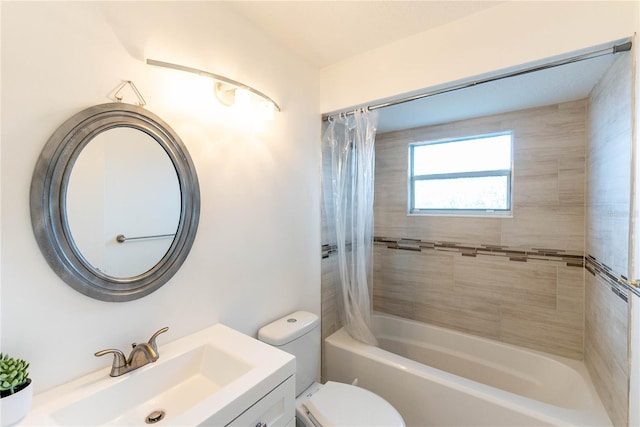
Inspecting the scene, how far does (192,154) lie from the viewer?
4.18ft

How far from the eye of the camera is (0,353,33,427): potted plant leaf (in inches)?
28.2

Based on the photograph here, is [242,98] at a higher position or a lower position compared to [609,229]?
higher

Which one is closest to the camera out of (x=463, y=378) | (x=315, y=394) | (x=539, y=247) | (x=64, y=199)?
(x=64, y=199)

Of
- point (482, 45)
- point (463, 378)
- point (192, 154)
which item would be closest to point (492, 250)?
point (463, 378)

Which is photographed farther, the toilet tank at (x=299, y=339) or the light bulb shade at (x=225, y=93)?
the toilet tank at (x=299, y=339)

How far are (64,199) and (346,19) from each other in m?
1.53

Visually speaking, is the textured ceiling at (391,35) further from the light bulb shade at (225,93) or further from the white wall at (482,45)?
the light bulb shade at (225,93)

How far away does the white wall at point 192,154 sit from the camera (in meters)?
0.84

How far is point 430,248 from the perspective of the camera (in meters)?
2.49

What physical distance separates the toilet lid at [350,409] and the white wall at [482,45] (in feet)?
5.78

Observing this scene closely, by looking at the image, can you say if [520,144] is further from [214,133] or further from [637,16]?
[214,133]

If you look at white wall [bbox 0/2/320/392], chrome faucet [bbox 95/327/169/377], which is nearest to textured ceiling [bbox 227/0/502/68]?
white wall [bbox 0/2/320/392]

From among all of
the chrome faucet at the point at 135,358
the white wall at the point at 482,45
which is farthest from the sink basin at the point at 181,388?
the white wall at the point at 482,45

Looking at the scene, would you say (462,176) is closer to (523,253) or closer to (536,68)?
(523,253)
